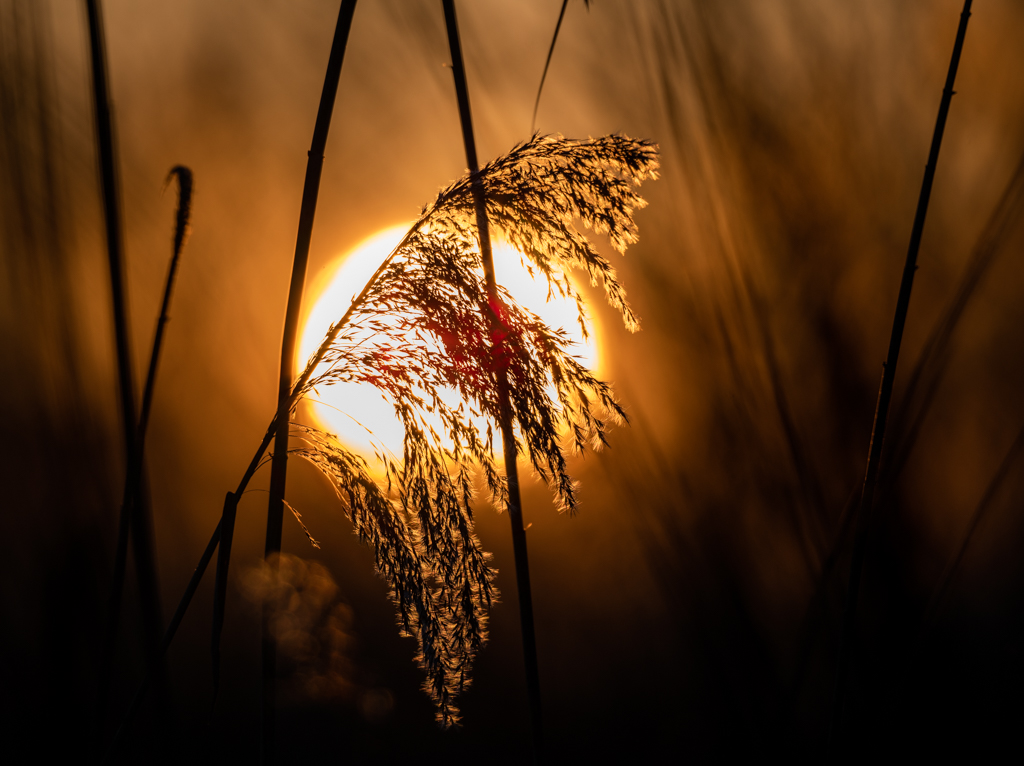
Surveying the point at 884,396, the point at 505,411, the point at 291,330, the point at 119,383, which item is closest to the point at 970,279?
the point at 884,396

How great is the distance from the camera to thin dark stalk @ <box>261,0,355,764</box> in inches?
24.8

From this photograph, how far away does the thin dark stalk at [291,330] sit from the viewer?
2.07ft

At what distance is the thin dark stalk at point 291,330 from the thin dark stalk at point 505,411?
209mm

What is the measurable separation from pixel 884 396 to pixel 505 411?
0.60 metres

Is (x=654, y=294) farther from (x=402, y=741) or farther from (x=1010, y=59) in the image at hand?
(x=402, y=741)

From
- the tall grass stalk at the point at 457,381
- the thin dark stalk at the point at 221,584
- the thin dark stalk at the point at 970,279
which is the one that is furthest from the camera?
the thin dark stalk at the point at 970,279

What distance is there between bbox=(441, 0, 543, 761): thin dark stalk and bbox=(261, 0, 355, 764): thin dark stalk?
8.2 inches

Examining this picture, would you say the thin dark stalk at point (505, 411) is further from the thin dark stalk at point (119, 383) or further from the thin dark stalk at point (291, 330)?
the thin dark stalk at point (119, 383)

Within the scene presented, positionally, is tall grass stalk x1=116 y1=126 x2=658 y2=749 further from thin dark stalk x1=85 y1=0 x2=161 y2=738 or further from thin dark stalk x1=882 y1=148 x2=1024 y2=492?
thin dark stalk x1=882 y1=148 x2=1024 y2=492

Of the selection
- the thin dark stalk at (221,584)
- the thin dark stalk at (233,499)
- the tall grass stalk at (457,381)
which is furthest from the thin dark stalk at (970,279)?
the thin dark stalk at (221,584)

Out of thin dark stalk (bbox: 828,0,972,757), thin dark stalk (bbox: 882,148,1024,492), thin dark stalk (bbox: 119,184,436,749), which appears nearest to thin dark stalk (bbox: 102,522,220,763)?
thin dark stalk (bbox: 119,184,436,749)

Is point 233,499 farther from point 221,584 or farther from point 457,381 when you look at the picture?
point 457,381

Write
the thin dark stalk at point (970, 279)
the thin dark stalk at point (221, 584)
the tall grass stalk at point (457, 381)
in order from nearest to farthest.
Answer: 1. the thin dark stalk at point (221, 584)
2. the tall grass stalk at point (457, 381)
3. the thin dark stalk at point (970, 279)

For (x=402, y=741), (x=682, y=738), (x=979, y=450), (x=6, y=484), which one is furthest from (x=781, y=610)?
(x=6, y=484)
